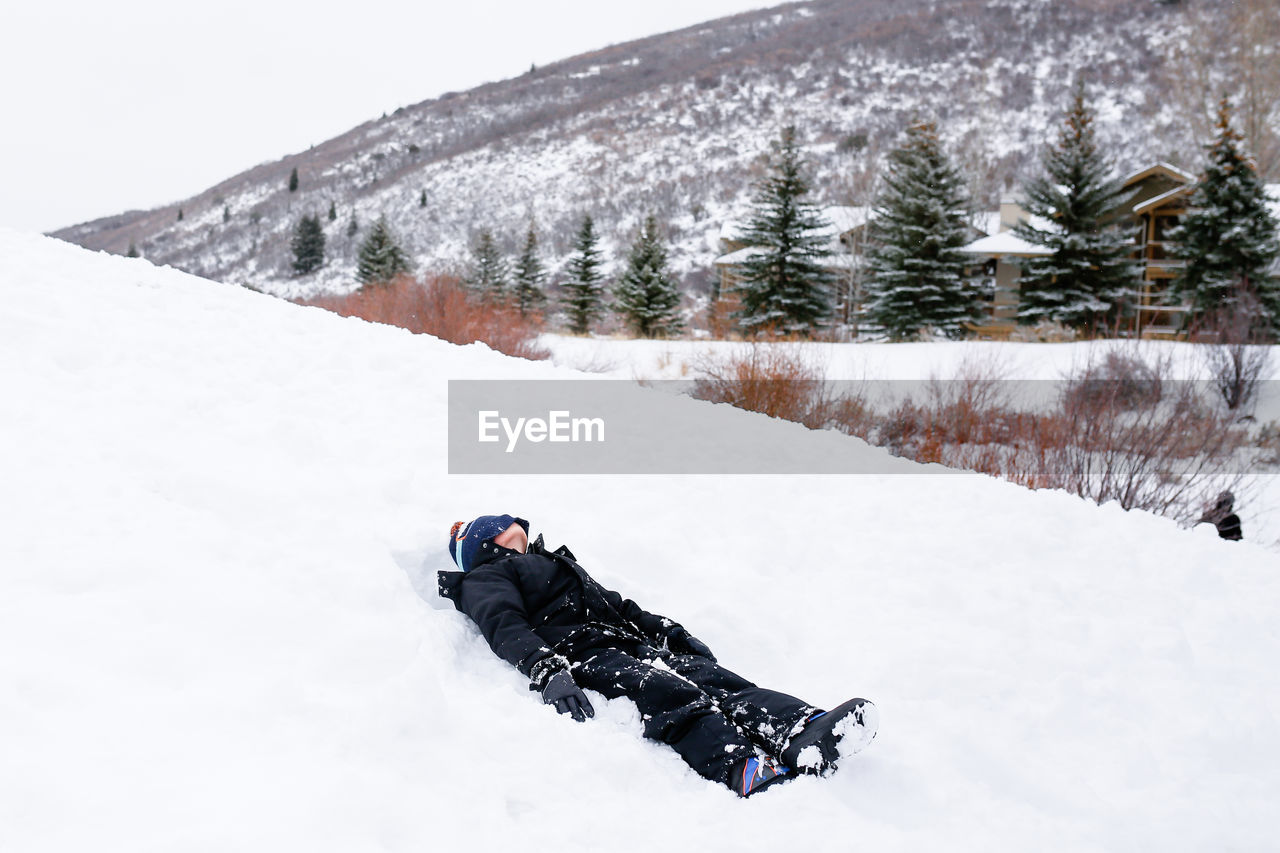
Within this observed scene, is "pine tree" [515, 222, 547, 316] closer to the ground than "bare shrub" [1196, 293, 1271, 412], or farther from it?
farther from it

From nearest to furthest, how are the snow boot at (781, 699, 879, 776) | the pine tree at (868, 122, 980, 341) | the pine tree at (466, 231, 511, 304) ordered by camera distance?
the snow boot at (781, 699, 879, 776)
the pine tree at (868, 122, 980, 341)
the pine tree at (466, 231, 511, 304)

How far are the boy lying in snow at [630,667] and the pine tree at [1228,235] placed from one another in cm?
2202

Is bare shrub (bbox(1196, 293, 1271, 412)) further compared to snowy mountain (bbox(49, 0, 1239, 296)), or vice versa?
snowy mountain (bbox(49, 0, 1239, 296))

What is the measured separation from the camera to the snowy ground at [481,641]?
218 cm

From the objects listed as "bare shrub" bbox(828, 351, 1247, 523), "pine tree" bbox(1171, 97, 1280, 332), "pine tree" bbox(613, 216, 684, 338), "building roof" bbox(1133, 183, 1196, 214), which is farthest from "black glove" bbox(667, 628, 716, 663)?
"building roof" bbox(1133, 183, 1196, 214)

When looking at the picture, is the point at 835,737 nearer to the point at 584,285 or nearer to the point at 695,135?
the point at 584,285

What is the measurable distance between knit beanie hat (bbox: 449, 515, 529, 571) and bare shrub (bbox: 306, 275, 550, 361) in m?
10.7

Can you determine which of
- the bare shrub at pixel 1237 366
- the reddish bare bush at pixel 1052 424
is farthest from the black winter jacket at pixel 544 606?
the bare shrub at pixel 1237 366

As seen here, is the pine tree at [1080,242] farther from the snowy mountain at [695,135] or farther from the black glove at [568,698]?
the snowy mountain at [695,135]

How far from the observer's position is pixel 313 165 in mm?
111250

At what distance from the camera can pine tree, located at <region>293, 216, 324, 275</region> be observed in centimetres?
6718

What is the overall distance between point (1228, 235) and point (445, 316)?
20164mm

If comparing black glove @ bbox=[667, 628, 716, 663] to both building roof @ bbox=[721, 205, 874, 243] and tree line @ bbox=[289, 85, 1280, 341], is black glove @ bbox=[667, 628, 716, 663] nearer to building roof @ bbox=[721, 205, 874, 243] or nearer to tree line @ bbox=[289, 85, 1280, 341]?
tree line @ bbox=[289, 85, 1280, 341]

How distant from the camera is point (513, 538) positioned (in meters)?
3.72
